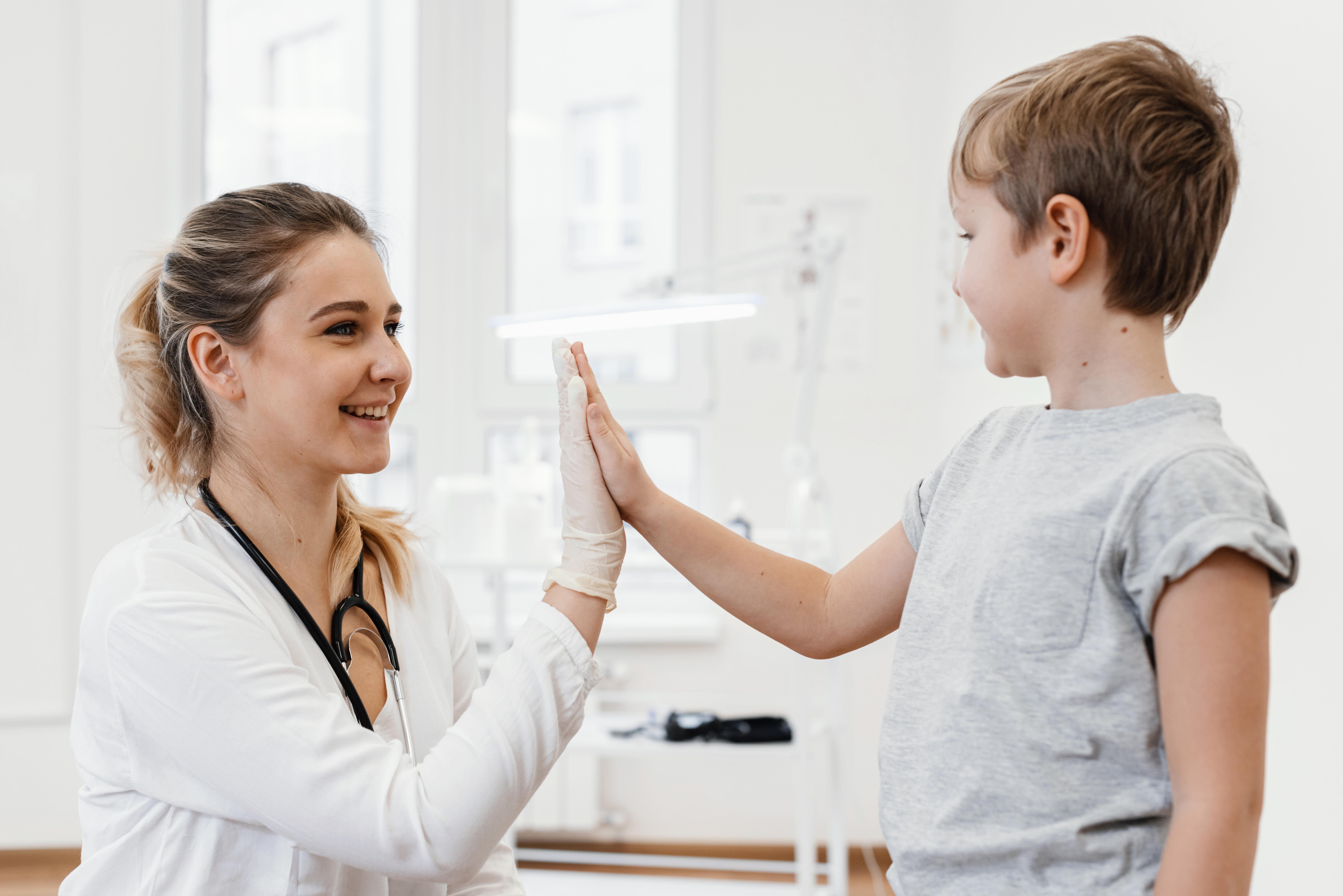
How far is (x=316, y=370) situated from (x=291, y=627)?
0.28 metres

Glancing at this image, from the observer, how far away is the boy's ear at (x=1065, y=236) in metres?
0.66

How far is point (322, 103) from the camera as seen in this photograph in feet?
10.4

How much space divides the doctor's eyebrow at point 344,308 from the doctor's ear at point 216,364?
10 cm

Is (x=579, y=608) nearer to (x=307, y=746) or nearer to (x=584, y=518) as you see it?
(x=584, y=518)

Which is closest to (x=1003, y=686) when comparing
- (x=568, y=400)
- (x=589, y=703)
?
(x=568, y=400)

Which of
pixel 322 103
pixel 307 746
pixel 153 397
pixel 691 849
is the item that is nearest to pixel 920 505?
pixel 307 746

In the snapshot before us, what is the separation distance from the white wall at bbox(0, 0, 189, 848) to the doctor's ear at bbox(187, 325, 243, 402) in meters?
1.95

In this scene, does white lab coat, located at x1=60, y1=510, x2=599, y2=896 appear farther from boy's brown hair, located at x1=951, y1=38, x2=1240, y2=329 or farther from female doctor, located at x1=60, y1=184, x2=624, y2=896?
boy's brown hair, located at x1=951, y1=38, x2=1240, y2=329

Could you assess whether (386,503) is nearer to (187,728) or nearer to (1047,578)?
(187,728)

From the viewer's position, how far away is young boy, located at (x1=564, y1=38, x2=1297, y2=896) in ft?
1.92

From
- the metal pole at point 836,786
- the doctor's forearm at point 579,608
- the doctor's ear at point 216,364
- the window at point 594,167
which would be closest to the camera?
the doctor's forearm at point 579,608

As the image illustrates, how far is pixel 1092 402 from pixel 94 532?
9.50ft

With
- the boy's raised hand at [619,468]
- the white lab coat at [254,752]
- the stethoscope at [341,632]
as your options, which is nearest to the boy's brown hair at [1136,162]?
the boy's raised hand at [619,468]

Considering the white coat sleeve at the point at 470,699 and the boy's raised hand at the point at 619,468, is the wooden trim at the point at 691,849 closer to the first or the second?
the white coat sleeve at the point at 470,699
